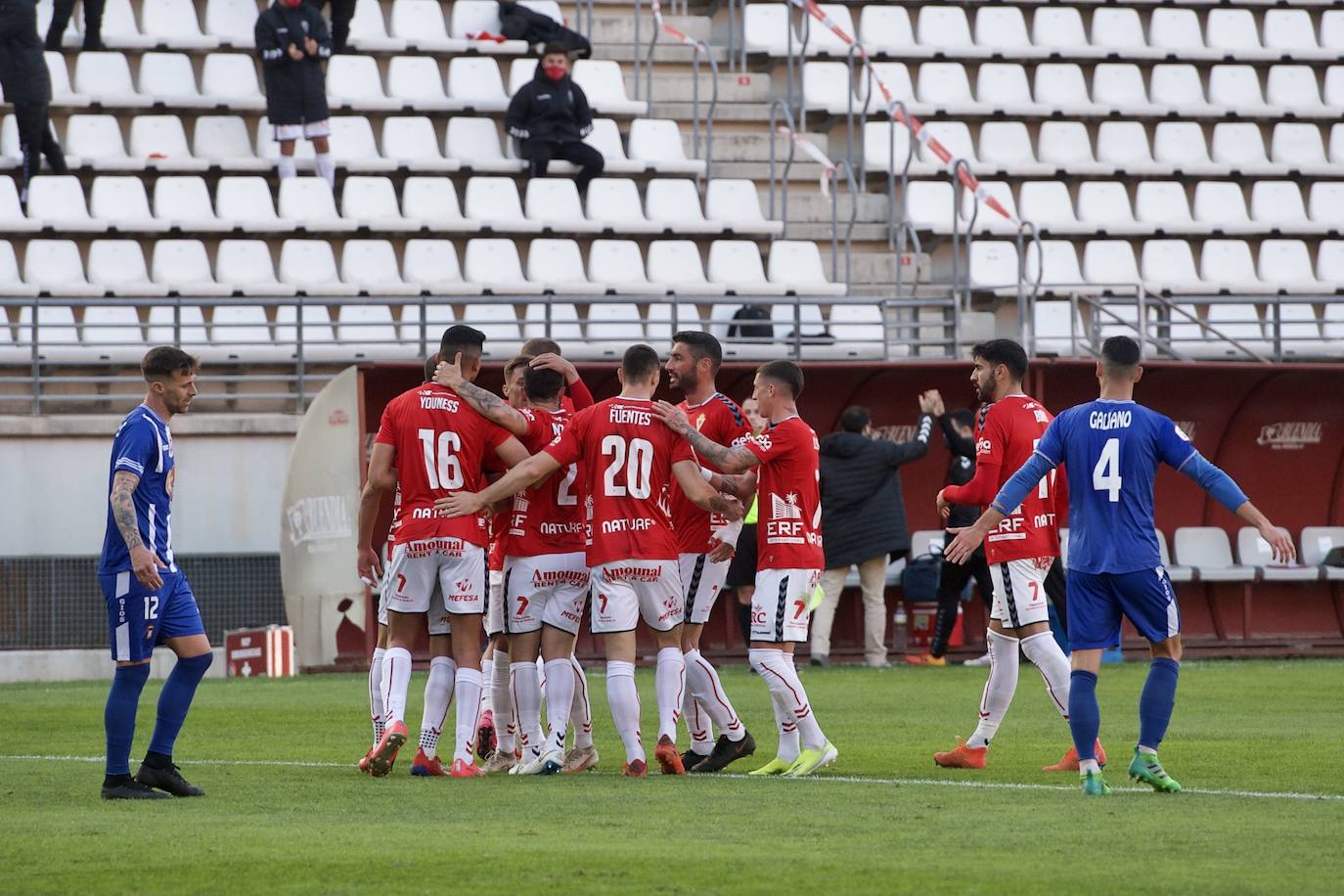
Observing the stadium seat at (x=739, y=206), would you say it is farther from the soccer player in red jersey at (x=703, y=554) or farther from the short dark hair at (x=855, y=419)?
the soccer player in red jersey at (x=703, y=554)

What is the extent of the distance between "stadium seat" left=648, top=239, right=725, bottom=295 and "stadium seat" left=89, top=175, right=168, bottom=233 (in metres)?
5.29

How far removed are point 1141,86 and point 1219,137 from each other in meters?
1.26

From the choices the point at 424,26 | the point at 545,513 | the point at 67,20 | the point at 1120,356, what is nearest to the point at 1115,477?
the point at 1120,356

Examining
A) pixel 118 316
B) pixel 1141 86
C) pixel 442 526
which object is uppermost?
pixel 1141 86

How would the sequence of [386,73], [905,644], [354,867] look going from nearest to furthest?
1. [354,867]
2. [905,644]
3. [386,73]

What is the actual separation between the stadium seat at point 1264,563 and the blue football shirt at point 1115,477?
11.4 m

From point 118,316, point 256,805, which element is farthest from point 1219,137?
point 256,805

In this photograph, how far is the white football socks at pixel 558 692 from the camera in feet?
31.8

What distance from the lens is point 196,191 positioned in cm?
2159

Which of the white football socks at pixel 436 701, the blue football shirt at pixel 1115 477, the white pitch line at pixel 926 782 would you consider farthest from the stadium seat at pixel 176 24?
the blue football shirt at pixel 1115 477

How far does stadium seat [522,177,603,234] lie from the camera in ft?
72.2

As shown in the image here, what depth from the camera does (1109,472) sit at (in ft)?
27.9

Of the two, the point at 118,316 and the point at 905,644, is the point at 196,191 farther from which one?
the point at 905,644

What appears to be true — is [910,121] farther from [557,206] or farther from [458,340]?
[458,340]
